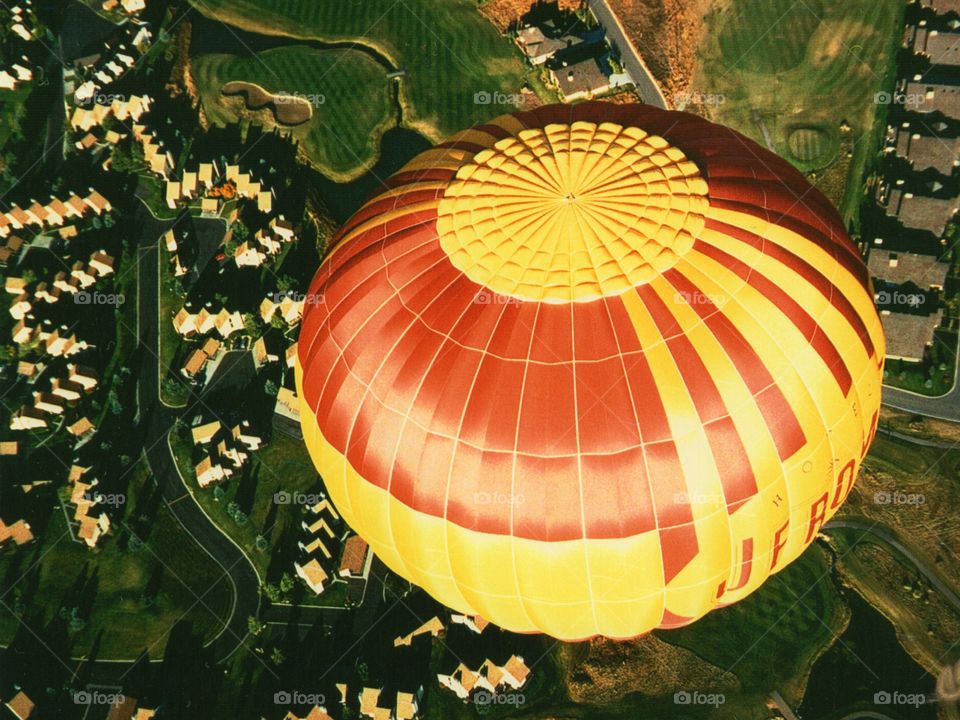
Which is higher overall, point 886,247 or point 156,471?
point 886,247

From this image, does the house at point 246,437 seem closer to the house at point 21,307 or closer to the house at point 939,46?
the house at point 21,307

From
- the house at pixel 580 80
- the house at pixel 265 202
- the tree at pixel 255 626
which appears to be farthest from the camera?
the house at pixel 580 80

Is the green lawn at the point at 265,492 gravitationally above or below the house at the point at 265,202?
below

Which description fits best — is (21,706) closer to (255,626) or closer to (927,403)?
(255,626)

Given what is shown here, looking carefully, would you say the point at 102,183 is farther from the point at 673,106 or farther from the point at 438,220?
the point at 673,106

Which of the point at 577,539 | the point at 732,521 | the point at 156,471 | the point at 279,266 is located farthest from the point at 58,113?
the point at 732,521

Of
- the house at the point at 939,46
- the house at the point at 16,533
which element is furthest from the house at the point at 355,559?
the house at the point at 939,46

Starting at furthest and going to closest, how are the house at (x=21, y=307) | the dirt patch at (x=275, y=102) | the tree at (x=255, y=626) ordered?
the dirt patch at (x=275, y=102) → the house at (x=21, y=307) → the tree at (x=255, y=626)

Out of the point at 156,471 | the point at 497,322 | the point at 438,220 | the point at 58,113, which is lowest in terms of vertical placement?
the point at 156,471
